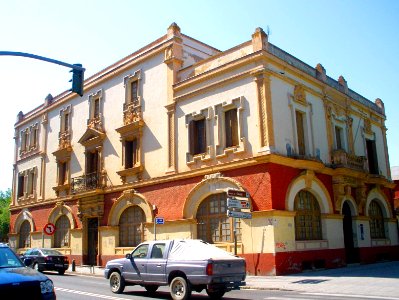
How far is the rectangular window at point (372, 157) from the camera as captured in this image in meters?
29.4

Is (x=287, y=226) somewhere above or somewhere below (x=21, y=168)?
below

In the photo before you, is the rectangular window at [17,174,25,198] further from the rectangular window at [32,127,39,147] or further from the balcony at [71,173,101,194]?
the balcony at [71,173,101,194]

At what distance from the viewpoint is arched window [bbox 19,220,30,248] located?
120 feet

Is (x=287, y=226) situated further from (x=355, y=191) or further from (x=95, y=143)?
(x=95, y=143)

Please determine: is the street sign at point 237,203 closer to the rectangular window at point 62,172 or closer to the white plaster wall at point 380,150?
the white plaster wall at point 380,150

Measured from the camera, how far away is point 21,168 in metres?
39.2

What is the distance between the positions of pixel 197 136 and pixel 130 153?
231 inches

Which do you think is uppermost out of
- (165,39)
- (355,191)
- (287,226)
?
(165,39)

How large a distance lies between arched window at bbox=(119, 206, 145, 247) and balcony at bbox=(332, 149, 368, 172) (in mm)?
11431

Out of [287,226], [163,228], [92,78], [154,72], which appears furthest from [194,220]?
[92,78]

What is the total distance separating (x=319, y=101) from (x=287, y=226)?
333 inches

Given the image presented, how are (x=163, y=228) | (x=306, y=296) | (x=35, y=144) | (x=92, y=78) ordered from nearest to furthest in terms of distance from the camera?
(x=306, y=296) < (x=163, y=228) < (x=92, y=78) < (x=35, y=144)

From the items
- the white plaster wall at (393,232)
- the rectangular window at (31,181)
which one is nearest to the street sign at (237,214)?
the white plaster wall at (393,232)

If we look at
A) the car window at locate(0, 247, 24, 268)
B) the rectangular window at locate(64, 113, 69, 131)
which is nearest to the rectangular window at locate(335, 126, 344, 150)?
the rectangular window at locate(64, 113, 69, 131)
